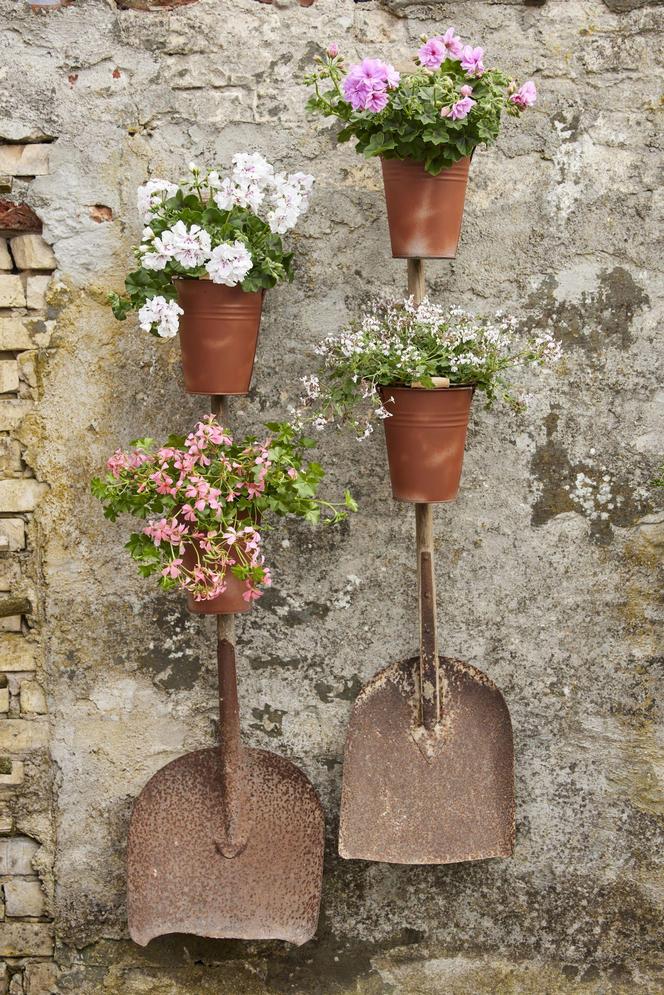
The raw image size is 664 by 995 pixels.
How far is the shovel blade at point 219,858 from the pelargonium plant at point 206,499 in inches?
21.4

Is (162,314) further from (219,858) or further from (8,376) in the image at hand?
(219,858)

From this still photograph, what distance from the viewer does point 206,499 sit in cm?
195

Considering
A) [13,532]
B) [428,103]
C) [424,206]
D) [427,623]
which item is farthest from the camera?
[13,532]

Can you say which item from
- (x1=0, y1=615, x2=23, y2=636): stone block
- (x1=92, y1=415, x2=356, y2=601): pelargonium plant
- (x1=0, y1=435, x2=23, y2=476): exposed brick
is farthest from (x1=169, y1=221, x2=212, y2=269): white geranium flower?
(x1=0, y1=615, x2=23, y2=636): stone block

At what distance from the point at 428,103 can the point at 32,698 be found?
5.55 ft

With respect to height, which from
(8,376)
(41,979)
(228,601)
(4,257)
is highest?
(4,257)

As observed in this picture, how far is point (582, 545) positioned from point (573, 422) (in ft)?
1.01

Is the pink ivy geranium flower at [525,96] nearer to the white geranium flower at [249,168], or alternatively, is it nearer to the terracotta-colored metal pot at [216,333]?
the white geranium flower at [249,168]

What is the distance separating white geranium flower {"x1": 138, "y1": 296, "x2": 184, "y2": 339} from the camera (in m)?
1.94

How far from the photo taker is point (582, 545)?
2334 mm

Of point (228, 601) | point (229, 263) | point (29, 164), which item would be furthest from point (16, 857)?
point (29, 164)

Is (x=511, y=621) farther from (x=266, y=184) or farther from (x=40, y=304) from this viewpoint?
(x=40, y=304)

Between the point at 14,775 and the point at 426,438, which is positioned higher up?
the point at 426,438

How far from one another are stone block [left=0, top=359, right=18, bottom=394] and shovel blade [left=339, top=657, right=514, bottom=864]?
45.5 inches
